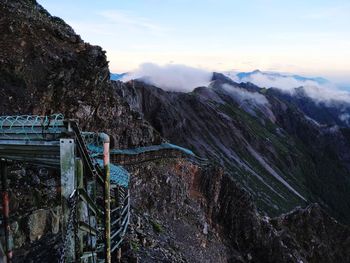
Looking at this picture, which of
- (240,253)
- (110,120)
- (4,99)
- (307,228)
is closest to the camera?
(4,99)

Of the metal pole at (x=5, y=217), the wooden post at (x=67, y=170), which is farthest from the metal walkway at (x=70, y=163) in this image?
the metal pole at (x=5, y=217)

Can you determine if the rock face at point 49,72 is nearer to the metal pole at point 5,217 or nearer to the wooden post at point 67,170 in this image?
the metal pole at point 5,217

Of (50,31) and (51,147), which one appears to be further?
(50,31)

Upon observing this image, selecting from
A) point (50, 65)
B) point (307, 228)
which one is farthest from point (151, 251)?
point (307, 228)

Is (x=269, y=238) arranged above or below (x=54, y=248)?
below

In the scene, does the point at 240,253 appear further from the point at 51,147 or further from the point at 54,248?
the point at 51,147

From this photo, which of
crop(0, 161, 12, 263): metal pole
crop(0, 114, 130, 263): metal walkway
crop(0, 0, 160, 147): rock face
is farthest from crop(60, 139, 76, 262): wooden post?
crop(0, 0, 160, 147): rock face

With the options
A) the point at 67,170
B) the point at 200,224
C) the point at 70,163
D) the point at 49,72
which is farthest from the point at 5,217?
the point at 200,224

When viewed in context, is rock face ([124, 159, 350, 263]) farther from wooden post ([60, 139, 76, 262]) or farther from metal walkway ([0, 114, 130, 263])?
wooden post ([60, 139, 76, 262])
